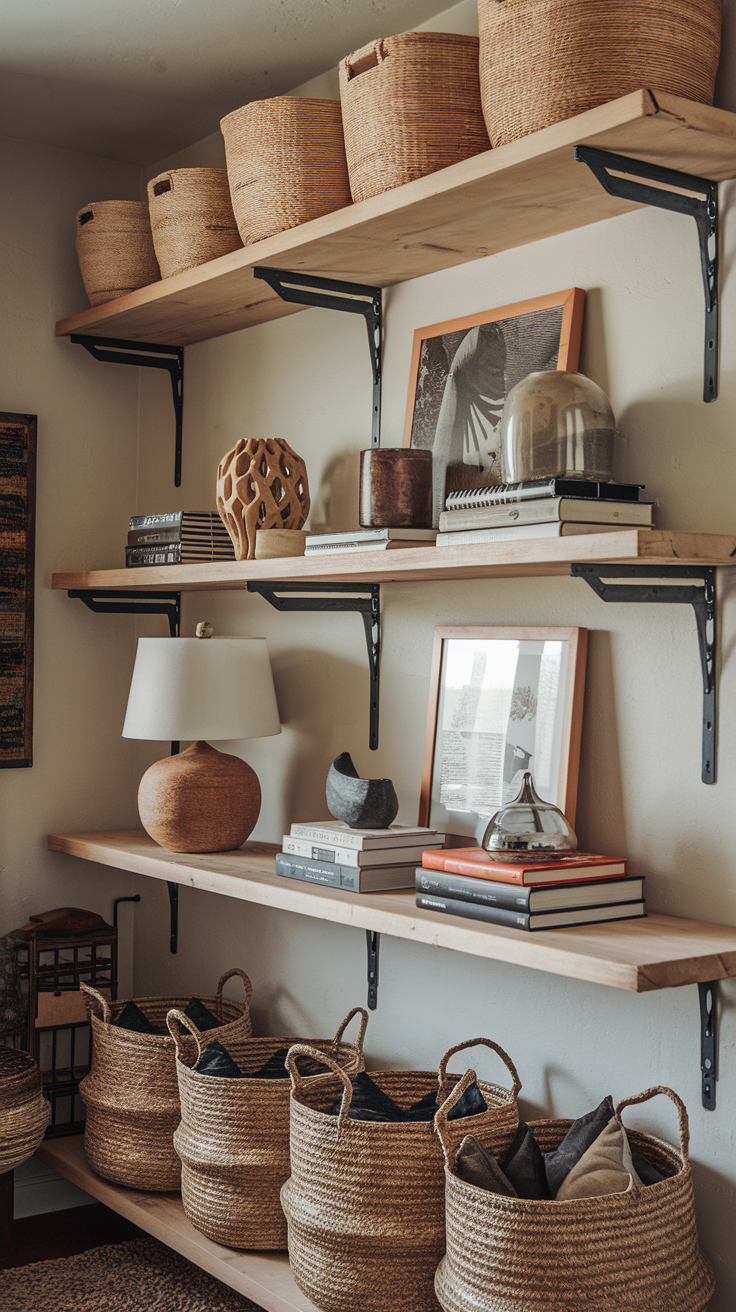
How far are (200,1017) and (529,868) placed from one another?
3.43 ft

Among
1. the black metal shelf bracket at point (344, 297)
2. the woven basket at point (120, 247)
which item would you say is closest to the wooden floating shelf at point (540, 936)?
the black metal shelf bracket at point (344, 297)

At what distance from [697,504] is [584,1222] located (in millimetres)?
934

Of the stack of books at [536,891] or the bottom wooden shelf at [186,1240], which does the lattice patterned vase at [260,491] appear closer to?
the stack of books at [536,891]

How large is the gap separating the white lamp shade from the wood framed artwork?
546 mm

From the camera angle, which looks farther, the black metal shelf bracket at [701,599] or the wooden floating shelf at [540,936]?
the black metal shelf bracket at [701,599]

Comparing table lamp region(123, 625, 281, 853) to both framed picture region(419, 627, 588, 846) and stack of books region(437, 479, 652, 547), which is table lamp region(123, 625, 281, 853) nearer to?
framed picture region(419, 627, 588, 846)

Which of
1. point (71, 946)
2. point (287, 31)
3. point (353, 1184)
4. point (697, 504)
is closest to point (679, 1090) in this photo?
point (353, 1184)

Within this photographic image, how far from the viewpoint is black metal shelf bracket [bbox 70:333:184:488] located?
2.88 meters

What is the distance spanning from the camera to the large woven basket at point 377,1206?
1.68 m

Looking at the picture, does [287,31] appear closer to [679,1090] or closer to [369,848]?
[369,848]

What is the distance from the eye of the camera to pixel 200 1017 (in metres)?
2.40

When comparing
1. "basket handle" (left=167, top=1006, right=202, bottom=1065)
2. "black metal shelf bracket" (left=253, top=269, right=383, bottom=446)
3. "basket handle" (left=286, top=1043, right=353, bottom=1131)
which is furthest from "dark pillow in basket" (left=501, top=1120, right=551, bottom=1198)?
"black metal shelf bracket" (left=253, top=269, right=383, bottom=446)

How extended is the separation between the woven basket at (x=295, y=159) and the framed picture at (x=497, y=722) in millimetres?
753

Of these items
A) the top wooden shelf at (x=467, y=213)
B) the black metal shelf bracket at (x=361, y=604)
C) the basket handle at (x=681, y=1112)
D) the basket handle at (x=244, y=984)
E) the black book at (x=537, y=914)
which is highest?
the top wooden shelf at (x=467, y=213)
